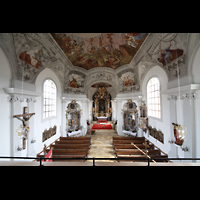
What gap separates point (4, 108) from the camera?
18.4ft

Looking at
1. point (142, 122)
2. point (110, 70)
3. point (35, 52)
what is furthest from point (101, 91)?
point (35, 52)

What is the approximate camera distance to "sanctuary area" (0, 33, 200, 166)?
5.57 metres

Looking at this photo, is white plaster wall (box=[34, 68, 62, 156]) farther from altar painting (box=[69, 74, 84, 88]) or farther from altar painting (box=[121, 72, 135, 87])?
altar painting (box=[121, 72, 135, 87])

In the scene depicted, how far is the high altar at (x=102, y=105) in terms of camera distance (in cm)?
2303

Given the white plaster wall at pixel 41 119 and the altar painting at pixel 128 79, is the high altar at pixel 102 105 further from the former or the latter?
the white plaster wall at pixel 41 119

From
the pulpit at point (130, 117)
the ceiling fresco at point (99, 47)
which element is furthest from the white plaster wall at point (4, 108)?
the pulpit at point (130, 117)

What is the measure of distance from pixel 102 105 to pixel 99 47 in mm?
15697

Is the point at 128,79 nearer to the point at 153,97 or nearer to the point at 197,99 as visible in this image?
the point at 153,97

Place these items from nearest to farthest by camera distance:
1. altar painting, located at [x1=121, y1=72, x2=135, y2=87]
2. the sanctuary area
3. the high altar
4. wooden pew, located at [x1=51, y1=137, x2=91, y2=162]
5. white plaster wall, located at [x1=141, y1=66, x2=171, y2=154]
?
the sanctuary area, wooden pew, located at [x1=51, y1=137, x2=91, y2=162], white plaster wall, located at [x1=141, y1=66, x2=171, y2=154], altar painting, located at [x1=121, y1=72, x2=135, y2=87], the high altar

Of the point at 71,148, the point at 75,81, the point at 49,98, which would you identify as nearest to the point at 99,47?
the point at 75,81

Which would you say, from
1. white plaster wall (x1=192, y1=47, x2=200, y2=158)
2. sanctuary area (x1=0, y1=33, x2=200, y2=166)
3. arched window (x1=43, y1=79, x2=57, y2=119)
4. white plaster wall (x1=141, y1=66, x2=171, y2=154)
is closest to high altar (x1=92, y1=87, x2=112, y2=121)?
sanctuary area (x1=0, y1=33, x2=200, y2=166)

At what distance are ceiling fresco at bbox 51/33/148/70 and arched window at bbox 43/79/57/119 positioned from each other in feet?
11.1
